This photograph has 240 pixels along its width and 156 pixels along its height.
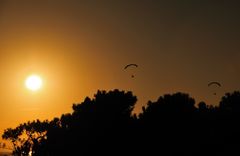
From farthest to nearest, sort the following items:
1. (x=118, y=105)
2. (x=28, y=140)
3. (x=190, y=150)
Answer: (x=28, y=140) < (x=118, y=105) < (x=190, y=150)

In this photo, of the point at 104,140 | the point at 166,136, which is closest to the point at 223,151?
the point at 166,136

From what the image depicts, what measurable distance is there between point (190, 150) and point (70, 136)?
1770 cm

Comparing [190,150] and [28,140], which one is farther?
[28,140]

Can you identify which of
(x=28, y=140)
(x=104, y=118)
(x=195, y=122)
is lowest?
(x=195, y=122)

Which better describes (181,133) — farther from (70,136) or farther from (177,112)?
(70,136)

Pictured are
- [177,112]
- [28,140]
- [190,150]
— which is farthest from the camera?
[28,140]

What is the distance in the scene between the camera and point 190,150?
151 ft

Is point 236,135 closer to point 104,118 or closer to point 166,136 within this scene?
point 166,136

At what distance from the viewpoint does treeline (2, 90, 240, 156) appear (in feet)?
153

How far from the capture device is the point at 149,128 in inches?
1907

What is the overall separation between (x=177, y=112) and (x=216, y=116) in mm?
5830

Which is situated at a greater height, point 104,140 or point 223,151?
point 104,140

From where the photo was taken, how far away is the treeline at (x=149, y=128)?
1842 inches

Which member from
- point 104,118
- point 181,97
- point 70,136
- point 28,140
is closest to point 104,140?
point 104,118
